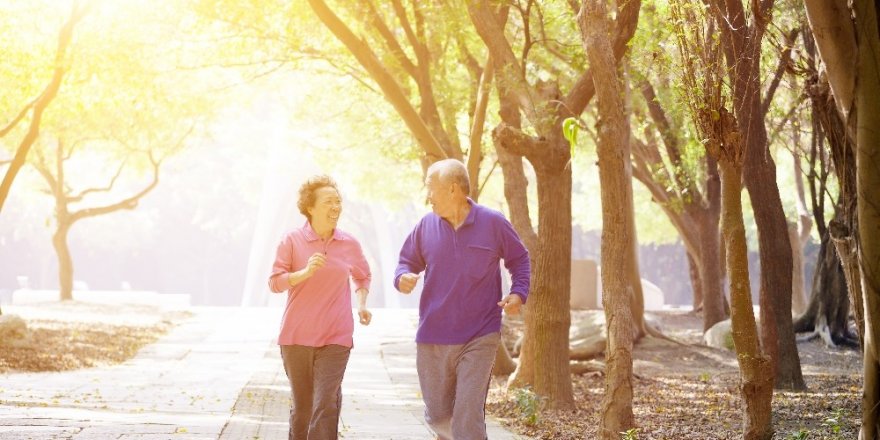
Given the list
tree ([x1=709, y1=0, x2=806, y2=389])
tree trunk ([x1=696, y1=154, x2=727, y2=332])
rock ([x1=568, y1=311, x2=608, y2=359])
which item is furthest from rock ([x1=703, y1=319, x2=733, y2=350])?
tree ([x1=709, y1=0, x2=806, y2=389])

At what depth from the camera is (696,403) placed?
12.9 m

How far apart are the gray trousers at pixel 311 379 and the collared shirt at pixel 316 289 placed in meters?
0.06

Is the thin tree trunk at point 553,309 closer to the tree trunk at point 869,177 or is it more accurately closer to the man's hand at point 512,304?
the tree trunk at point 869,177

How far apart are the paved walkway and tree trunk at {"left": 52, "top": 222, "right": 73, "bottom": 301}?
13778 millimetres

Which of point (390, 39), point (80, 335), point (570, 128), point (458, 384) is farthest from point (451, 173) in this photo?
point (80, 335)

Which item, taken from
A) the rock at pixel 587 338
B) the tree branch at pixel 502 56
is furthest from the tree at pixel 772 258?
the rock at pixel 587 338

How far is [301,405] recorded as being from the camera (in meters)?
6.65

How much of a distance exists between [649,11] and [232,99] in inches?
803

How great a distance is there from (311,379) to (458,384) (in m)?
0.92

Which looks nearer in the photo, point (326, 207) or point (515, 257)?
point (515, 257)

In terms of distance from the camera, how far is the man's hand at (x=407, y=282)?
629 centimetres

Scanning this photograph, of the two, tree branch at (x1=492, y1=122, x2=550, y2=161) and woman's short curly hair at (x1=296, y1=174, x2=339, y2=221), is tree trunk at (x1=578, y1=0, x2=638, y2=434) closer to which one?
tree branch at (x1=492, y1=122, x2=550, y2=161)

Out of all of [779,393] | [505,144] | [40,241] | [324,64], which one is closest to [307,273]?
[505,144]

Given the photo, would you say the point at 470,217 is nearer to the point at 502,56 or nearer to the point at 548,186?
the point at 548,186
